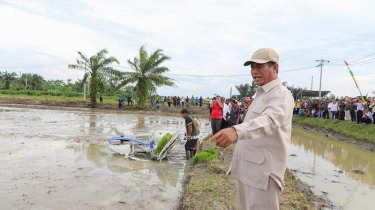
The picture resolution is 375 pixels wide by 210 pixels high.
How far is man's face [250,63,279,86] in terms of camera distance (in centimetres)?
226

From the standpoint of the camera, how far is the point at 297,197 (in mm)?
5531

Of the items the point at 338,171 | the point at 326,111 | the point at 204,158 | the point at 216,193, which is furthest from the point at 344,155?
the point at 326,111

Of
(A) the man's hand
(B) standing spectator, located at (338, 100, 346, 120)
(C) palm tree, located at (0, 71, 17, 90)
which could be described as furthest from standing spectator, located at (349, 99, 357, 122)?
(C) palm tree, located at (0, 71, 17, 90)

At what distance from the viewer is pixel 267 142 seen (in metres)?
2.12

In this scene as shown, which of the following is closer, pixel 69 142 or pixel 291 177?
pixel 291 177

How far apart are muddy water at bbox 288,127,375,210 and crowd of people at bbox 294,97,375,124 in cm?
231

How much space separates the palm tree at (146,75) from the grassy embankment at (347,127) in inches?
559

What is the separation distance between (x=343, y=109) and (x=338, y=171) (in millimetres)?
11185

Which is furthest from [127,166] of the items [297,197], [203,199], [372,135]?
[372,135]

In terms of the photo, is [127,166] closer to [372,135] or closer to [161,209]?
[161,209]

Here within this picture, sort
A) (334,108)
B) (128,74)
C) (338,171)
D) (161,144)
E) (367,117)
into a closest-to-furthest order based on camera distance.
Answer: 1. (161,144)
2. (338,171)
3. (367,117)
4. (334,108)
5. (128,74)

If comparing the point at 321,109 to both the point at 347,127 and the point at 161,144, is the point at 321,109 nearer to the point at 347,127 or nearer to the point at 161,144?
the point at 347,127

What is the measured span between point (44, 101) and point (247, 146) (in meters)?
34.7

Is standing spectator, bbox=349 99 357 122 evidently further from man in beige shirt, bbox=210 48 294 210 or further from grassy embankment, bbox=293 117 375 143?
man in beige shirt, bbox=210 48 294 210
